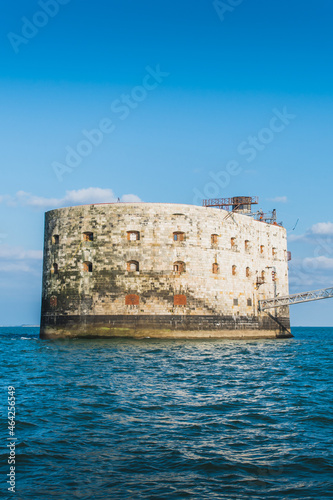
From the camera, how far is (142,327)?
3216 centimetres

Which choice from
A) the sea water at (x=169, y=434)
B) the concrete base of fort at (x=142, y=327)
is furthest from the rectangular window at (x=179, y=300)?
the sea water at (x=169, y=434)

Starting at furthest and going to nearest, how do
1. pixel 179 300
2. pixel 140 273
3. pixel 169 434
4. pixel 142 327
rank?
1. pixel 179 300
2. pixel 140 273
3. pixel 142 327
4. pixel 169 434

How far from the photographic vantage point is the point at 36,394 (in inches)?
499

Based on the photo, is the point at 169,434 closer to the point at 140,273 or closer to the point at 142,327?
the point at 142,327

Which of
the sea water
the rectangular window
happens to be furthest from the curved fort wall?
the sea water

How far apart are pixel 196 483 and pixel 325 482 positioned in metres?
1.72

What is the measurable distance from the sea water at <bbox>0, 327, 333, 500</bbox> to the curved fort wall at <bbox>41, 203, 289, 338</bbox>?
48.4 ft

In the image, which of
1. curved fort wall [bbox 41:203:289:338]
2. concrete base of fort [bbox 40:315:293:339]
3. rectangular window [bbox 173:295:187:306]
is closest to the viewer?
concrete base of fort [bbox 40:315:293:339]

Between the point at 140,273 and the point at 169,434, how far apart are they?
23.9 m

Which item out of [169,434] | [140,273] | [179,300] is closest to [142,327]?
[179,300]

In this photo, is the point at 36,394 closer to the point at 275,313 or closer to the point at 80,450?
the point at 80,450

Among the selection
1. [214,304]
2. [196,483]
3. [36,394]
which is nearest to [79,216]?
[214,304]

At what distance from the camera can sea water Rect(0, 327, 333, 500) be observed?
6539 millimetres

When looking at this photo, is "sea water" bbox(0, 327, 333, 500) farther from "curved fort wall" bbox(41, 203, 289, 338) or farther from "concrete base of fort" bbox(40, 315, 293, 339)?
"curved fort wall" bbox(41, 203, 289, 338)
